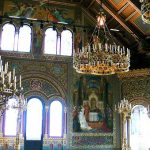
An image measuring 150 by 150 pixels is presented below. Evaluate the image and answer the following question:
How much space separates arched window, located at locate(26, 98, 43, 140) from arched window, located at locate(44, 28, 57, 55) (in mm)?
2686

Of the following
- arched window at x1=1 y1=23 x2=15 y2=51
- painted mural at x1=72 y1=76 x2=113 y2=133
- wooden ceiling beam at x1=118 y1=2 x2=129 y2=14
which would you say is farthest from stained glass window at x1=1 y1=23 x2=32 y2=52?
wooden ceiling beam at x1=118 y1=2 x2=129 y2=14

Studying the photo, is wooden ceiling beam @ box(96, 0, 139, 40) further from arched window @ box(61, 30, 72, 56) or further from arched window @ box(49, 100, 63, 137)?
arched window @ box(49, 100, 63, 137)

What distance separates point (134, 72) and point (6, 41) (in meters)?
6.79

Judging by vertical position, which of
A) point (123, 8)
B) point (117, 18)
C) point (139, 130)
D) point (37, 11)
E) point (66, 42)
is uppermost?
point (37, 11)

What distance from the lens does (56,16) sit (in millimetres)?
17203

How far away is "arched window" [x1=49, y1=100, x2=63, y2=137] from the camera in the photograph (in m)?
16.2

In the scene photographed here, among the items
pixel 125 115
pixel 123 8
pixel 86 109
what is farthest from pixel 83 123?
pixel 123 8

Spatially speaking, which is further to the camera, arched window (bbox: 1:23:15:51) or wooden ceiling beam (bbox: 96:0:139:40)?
arched window (bbox: 1:23:15:51)

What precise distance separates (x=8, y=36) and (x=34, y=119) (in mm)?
4480

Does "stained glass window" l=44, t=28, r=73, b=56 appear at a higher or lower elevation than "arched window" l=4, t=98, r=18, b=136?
higher

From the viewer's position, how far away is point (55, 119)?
1641 cm

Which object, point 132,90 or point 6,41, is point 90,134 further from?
point 6,41

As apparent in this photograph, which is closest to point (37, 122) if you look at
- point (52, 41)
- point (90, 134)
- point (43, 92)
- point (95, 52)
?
point (43, 92)

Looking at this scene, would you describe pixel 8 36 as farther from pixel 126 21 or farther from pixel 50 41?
pixel 126 21
